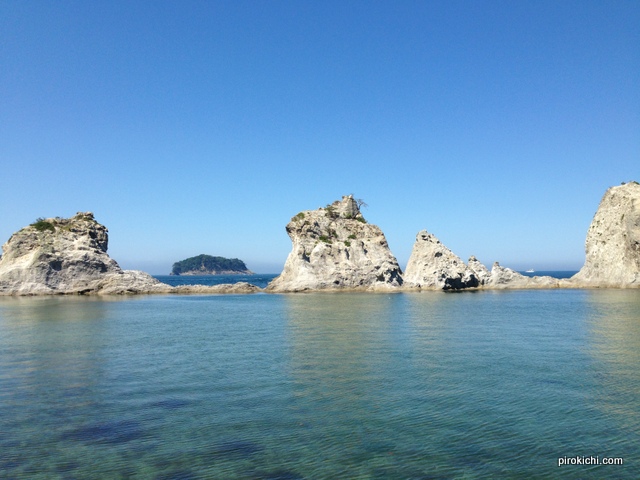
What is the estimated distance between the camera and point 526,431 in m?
13.1

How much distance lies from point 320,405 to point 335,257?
71.4 metres

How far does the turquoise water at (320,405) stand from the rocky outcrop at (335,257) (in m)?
52.8

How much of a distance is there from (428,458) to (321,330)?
894 inches

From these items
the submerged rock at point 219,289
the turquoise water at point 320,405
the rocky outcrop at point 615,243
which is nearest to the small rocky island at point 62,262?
the submerged rock at point 219,289

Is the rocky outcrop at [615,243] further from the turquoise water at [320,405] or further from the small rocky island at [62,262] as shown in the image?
the small rocky island at [62,262]

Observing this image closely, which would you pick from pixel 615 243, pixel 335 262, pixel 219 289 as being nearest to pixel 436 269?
pixel 335 262

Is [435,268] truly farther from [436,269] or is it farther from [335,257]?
[335,257]

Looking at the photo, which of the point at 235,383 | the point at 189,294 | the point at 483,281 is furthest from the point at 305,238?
the point at 235,383

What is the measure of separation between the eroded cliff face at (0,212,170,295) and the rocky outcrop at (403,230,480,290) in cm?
5228

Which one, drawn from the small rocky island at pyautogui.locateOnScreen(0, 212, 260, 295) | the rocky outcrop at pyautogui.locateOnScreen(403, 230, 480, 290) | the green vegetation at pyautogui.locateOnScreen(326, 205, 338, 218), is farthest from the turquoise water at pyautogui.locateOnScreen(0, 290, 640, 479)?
the green vegetation at pyautogui.locateOnScreen(326, 205, 338, 218)

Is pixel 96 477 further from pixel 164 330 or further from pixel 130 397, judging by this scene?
pixel 164 330

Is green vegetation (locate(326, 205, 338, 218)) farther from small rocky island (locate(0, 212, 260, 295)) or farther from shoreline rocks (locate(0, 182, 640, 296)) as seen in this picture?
small rocky island (locate(0, 212, 260, 295))

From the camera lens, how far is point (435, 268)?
8600 centimetres

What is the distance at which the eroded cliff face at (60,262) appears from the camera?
77562mm
